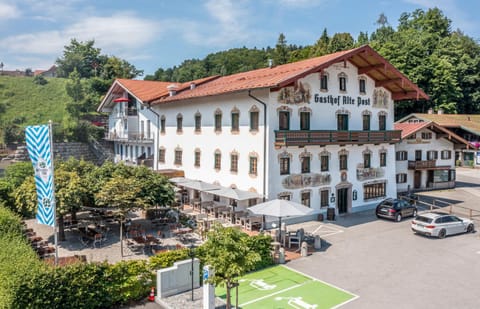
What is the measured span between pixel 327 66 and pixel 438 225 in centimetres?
1144

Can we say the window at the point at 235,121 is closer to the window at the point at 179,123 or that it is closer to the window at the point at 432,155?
the window at the point at 179,123

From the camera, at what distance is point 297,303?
13133mm

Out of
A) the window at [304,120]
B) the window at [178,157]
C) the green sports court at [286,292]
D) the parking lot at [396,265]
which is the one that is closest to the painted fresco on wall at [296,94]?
the window at [304,120]

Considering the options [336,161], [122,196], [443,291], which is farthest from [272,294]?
[336,161]

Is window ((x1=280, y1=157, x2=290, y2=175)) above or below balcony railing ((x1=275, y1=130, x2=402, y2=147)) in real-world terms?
below

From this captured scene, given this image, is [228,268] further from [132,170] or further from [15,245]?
[132,170]

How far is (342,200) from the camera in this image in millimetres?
27062

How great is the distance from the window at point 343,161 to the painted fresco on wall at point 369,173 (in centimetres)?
145

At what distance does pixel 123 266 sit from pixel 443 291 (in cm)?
1171

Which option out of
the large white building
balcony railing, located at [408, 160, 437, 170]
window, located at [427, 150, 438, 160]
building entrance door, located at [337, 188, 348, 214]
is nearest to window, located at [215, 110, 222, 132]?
the large white building

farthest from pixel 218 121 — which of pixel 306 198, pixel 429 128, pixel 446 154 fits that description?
pixel 446 154

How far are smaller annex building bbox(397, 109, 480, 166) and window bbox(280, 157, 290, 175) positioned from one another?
1139 inches

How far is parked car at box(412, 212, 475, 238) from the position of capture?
20781mm

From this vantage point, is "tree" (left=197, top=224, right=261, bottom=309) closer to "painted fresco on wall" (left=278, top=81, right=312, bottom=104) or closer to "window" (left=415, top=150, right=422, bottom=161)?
"painted fresco on wall" (left=278, top=81, right=312, bottom=104)
